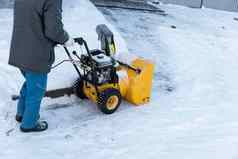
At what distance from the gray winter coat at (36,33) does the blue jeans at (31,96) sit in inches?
4.1

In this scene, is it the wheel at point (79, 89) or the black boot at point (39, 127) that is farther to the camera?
the wheel at point (79, 89)

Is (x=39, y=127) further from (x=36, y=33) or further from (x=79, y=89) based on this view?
(x=36, y=33)

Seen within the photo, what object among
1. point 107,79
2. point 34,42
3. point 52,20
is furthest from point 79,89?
point 52,20

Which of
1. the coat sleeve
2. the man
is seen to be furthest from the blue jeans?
the coat sleeve

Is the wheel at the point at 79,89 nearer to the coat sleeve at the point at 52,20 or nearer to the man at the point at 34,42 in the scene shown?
the man at the point at 34,42

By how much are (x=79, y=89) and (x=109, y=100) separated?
0.45 m

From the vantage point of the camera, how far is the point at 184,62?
641 centimetres

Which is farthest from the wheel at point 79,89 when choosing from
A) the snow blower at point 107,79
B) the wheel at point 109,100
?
the wheel at point 109,100

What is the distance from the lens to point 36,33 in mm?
4066

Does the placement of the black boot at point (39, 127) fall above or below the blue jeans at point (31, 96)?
below

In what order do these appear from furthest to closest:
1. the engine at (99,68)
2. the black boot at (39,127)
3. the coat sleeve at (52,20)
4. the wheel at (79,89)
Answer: the wheel at (79,89) → the engine at (99,68) → the black boot at (39,127) → the coat sleeve at (52,20)

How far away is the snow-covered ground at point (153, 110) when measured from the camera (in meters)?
4.25

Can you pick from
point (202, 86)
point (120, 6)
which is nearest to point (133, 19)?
point (120, 6)

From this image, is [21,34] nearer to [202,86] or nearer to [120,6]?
[202,86]
